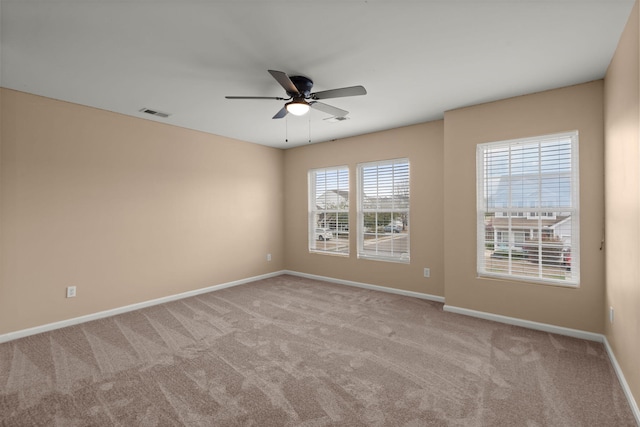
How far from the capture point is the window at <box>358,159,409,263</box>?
494cm

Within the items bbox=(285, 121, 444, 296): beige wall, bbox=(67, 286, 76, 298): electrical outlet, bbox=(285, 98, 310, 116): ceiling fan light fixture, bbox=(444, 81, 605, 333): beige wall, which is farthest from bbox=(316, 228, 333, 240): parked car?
Result: bbox=(67, 286, 76, 298): electrical outlet

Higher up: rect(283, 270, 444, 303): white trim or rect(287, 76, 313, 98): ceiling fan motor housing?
rect(287, 76, 313, 98): ceiling fan motor housing

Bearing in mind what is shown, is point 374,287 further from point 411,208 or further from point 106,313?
point 106,313

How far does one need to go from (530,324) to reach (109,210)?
5.32 metres

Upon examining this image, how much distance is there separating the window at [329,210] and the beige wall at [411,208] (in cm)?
14

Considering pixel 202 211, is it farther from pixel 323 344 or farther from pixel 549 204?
pixel 549 204

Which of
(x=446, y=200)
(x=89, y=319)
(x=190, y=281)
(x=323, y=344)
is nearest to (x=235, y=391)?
(x=323, y=344)

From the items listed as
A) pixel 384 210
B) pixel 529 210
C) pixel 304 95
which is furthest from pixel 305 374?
pixel 384 210

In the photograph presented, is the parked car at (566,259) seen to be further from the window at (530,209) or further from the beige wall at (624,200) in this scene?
the beige wall at (624,200)

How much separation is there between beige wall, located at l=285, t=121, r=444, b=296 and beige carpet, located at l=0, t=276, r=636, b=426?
0.95 m

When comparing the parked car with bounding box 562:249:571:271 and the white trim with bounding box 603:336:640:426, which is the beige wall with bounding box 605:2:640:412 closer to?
the white trim with bounding box 603:336:640:426

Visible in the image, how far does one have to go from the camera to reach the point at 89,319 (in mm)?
3725

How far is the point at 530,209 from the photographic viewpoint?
3527 millimetres

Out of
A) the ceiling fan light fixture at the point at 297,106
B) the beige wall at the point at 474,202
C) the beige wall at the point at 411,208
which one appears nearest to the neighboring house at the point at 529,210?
the beige wall at the point at 474,202
